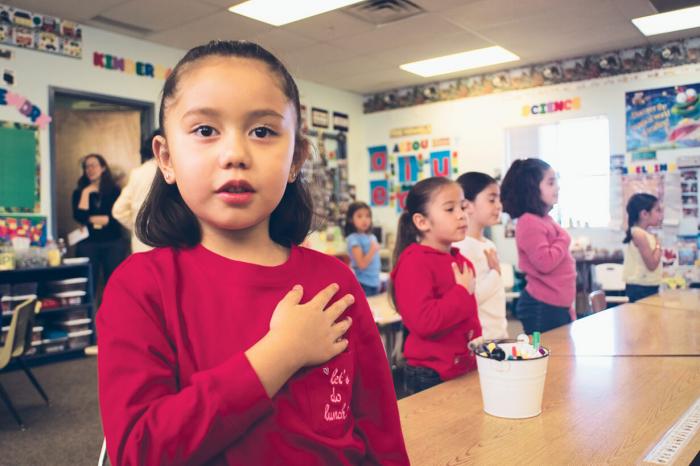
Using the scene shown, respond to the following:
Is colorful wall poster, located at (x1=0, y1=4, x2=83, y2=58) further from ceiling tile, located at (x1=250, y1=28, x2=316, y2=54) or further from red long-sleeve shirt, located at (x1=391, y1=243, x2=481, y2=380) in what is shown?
red long-sleeve shirt, located at (x1=391, y1=243, x2=481, y2=380)

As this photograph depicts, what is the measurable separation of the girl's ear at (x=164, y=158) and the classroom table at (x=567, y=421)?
627 millimetres

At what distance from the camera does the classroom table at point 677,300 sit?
9.31 feet

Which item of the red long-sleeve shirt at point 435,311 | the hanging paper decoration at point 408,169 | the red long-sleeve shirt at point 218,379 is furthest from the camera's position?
the hanging paper decoration at point 408,169

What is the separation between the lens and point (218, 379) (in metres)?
0.65

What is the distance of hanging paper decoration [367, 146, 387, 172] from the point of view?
26.0 feet

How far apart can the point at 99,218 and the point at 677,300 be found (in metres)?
4.56

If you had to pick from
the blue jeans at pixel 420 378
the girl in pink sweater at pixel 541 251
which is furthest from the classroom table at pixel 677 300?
the blue jeans at pixel 420 378

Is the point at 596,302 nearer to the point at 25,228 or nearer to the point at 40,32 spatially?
the point at 25,228

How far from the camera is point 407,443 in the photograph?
3.67ft

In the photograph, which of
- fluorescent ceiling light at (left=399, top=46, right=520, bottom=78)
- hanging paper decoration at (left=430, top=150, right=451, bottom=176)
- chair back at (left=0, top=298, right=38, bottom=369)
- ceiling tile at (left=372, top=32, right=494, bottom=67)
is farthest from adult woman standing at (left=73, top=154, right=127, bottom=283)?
hanging paper decoration at (left=430, top=150, right=451, bottom=176)

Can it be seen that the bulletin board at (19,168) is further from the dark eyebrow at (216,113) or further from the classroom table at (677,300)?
the dark eyebrow at (216,113)

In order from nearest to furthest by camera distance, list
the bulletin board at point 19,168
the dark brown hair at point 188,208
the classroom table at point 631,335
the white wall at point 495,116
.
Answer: the dark brown hair at point 188,208 < the classroom table at point 631,335 < the bulletin board at point 19,168 < the white wall at point 495,116

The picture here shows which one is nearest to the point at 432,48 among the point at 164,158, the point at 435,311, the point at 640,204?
the point at 640,204

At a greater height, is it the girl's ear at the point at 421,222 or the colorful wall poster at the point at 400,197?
the colorful wall poster at the point at 400,197
